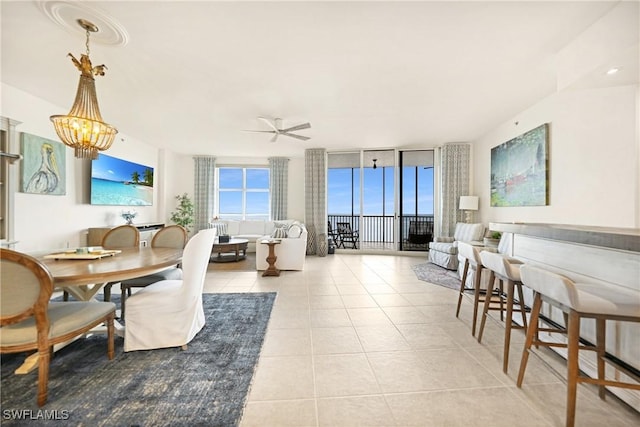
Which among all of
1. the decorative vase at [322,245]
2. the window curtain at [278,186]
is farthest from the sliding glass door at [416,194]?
the window curtain at [278,186]

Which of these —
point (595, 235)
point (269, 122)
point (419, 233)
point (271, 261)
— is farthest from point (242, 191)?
point (595, 235)

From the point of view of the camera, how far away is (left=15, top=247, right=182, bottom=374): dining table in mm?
1476

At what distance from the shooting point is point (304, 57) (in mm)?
2523

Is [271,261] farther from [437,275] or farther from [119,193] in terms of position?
[119,193]

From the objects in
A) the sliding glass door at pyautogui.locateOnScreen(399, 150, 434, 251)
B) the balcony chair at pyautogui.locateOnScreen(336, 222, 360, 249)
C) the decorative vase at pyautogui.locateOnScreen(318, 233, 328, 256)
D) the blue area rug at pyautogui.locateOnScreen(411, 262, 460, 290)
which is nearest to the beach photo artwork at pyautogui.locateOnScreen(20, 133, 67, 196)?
the decorative vase at pyautogui.locateOnScreen(318, 233, 328, 256)

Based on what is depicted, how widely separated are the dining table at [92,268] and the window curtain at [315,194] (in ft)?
15.1

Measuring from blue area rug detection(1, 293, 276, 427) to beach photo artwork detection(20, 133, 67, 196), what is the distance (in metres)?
2.64

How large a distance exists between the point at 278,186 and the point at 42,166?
14.9 ft

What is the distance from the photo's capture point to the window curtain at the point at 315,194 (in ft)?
21.6

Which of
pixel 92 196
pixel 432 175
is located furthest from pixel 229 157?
pixel 432 175

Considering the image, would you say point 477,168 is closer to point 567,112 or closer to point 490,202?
point 490,202

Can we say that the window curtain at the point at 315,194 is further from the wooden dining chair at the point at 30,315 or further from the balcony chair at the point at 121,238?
the wooden dining chair at the point at 30,315

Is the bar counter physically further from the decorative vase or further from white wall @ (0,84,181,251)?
white wall @ (0,84,181,251)

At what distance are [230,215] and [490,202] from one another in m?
6.61
